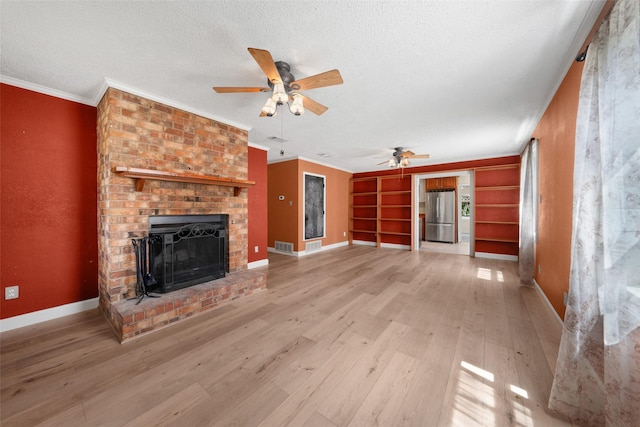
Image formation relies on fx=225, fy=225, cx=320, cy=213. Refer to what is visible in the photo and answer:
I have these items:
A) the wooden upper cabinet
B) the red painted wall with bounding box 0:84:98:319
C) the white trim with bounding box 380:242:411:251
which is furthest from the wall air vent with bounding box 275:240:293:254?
the wooden upper cabinet

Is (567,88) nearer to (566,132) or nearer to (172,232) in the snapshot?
(566,132)

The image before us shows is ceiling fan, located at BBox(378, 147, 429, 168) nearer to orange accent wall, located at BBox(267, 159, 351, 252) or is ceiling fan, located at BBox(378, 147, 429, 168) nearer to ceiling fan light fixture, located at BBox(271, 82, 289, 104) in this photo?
orange accent wall, located at BBox(267, 159, 351, 252)

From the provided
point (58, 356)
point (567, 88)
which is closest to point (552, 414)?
point (567, 88)

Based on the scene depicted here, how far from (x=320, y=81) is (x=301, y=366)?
2188 millimetres

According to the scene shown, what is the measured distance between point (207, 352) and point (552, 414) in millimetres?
2260

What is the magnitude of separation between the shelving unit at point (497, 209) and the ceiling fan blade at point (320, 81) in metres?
5.23

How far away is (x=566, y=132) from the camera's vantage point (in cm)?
212

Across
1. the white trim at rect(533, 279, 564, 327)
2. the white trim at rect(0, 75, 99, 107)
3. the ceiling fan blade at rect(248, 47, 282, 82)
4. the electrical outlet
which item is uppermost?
the white trim at rect(0, 75, 99, 107)

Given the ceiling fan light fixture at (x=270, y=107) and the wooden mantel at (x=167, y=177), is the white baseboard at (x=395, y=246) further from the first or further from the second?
the ceiling fan light fixture at (x=270, y=107)

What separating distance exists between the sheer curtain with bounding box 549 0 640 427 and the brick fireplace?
2940 millimetres

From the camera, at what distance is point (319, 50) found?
1811 mm

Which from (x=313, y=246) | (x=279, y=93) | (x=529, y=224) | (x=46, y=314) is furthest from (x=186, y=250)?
(x=529, y=224)

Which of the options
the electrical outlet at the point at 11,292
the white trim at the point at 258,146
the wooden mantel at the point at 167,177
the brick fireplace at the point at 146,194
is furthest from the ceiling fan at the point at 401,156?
the electrical outlet at the point at 11,292

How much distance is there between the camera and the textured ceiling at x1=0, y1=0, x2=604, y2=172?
4.80 feet
